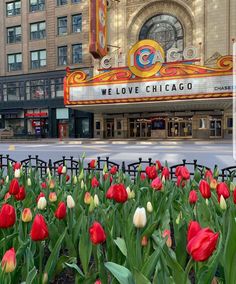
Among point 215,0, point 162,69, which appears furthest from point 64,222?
point 215,0

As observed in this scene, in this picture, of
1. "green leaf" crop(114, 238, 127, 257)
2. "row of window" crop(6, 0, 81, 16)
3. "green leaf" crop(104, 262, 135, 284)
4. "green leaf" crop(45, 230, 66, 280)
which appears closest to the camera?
"green leaf" crop(104, 262, 135, 284)

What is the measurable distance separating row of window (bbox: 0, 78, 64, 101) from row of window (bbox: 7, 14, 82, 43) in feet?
21.2

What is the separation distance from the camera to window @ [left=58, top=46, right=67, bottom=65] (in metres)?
40.8

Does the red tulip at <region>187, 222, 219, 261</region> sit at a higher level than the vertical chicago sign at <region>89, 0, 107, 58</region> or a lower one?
lower

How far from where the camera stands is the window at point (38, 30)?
137 feet

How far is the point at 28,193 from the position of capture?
3.31 metres

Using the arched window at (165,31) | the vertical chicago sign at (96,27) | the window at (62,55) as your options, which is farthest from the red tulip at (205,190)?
the window at (62,55)

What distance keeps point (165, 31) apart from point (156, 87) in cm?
1420

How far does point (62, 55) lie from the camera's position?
134 ft

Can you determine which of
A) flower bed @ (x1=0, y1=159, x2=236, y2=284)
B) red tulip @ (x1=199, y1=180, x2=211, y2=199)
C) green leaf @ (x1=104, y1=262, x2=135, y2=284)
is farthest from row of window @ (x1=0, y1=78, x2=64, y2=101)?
green leaf @ (x1=104, y1=262, x2=135, y2=284)

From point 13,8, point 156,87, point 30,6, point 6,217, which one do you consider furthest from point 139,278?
point 13,8

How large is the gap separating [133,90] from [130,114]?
11.1 meters

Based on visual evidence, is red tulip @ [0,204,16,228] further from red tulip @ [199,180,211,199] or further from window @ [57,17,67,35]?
window @ [57,17,67,35]

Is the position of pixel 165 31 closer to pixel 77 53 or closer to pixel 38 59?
pixel 77 53
